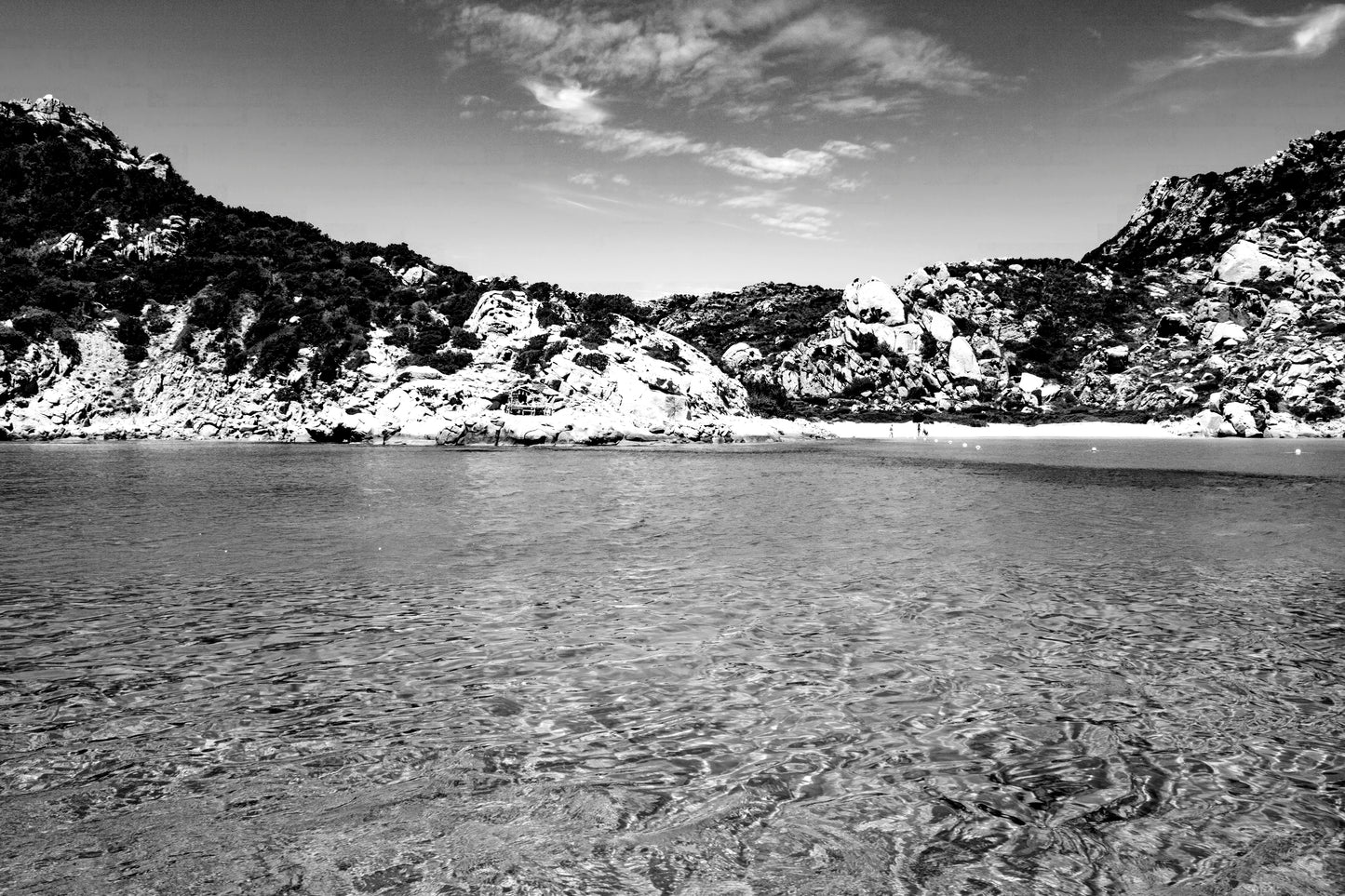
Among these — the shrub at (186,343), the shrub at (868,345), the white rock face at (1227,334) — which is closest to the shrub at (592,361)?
the shrub at (186,343)

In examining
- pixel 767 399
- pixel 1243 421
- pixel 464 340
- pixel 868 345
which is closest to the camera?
pixel 464 340

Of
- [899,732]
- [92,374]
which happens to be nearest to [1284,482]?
[899,732]

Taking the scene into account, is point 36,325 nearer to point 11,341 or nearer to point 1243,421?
point 11,341

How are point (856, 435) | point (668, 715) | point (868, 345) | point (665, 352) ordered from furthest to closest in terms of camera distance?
point (868, 345), point (856, 435), point (665, 352), point (668, 715)

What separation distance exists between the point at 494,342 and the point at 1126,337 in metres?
113

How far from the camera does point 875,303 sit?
468 feet

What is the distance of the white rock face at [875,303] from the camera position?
141 meters

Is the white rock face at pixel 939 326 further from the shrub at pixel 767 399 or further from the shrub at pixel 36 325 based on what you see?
the shrub at pixel 36 325

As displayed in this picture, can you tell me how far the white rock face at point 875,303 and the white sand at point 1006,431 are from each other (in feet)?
113

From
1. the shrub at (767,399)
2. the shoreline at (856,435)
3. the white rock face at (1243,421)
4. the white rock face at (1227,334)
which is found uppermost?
the white rock face at (1227,334)

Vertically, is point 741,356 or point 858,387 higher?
point 741,356

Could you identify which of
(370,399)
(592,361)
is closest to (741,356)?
(592,361)

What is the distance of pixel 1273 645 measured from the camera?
9.88m

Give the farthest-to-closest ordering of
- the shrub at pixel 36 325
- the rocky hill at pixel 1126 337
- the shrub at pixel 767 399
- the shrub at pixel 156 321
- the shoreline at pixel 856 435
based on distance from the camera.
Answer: the rocky hill at pixel 1126 337 < the shrub at pixel 767 399 < the shrub at pixel 156 321 < the shrub at pixel 36 325 < the shoreline at pixel 856 435
